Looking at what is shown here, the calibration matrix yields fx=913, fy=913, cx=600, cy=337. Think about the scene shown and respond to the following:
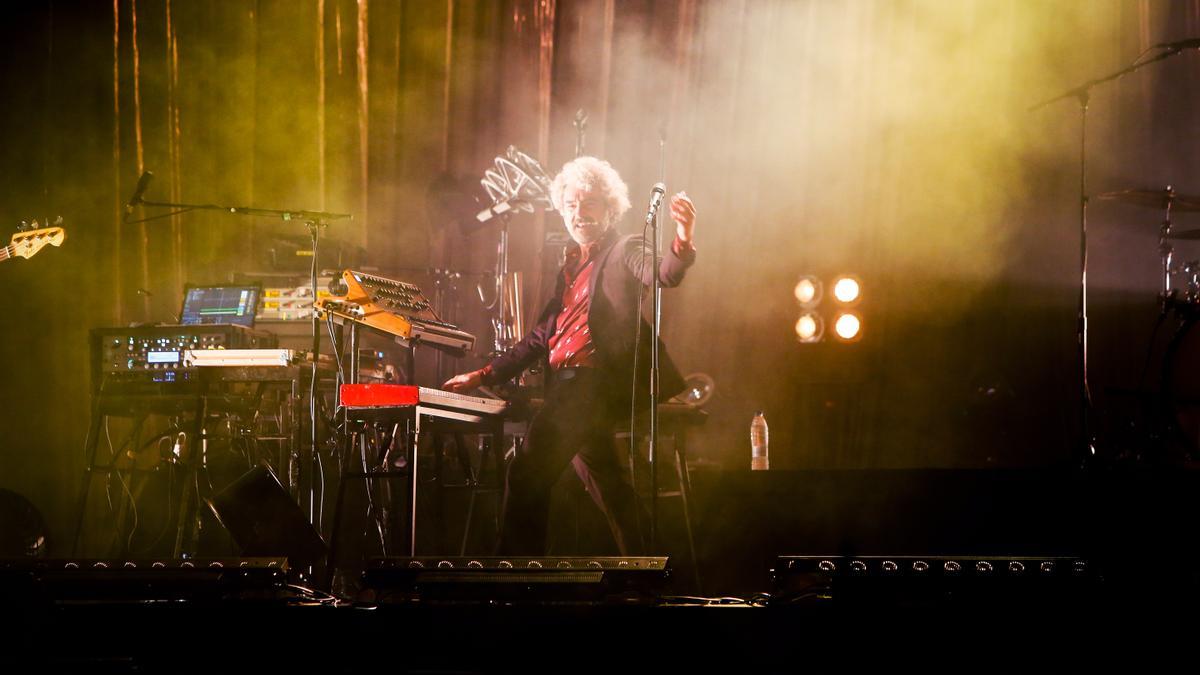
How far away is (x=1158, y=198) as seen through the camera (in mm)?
5543

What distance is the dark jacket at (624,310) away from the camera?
11.5ft

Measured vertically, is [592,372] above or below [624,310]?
below

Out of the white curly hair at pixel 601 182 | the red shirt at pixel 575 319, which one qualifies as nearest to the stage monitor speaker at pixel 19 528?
the red shirt at pixel 575 319

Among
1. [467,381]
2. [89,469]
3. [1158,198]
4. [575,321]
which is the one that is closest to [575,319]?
[575,321]

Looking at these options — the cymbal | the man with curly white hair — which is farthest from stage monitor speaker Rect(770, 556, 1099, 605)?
the cymbal

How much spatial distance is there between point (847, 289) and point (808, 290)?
236 mm

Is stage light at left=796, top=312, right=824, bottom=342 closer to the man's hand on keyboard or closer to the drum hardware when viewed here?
the drum hardware

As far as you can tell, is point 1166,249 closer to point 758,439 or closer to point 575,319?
point 758,439

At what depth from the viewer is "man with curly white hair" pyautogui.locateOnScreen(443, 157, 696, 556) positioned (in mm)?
3412

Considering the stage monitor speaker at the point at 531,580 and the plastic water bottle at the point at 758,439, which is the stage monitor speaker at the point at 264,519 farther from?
the plastic water bottle at the point at 758,439

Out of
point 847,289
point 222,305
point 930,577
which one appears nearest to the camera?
point 930,577

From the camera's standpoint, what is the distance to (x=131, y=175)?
18.0 ft

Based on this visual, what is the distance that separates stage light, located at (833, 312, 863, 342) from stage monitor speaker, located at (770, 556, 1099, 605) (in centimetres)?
346

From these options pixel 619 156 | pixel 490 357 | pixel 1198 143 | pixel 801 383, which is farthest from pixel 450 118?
pixel 1198 143
